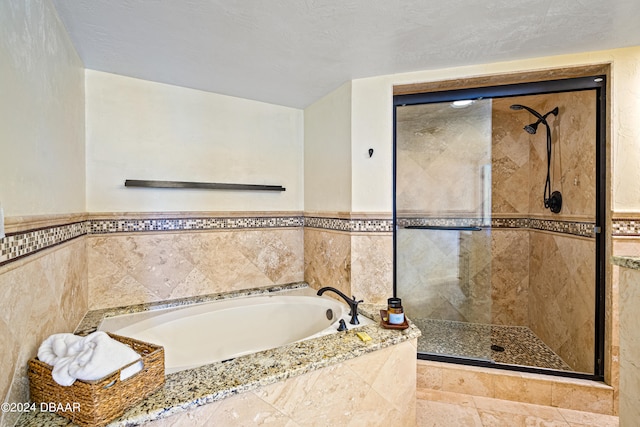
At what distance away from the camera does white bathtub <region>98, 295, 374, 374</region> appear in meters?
1.79

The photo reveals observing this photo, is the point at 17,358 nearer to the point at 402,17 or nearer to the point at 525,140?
the point at 402,17

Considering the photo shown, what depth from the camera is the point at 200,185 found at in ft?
7.02

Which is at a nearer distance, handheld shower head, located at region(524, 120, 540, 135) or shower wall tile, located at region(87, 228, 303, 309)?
shower wall tile, located at region(87, 228, 303, 309)

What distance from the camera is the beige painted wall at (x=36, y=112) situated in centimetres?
90

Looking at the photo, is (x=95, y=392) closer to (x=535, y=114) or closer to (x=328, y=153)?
(x=328, y=153)

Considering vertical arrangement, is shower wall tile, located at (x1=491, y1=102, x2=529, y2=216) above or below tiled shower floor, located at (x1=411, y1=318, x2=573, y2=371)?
above

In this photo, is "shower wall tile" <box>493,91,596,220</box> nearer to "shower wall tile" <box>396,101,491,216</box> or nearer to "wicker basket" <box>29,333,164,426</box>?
"shower wall tile" <box>396,101,491,216</box>

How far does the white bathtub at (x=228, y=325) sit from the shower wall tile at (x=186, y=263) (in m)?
0.19

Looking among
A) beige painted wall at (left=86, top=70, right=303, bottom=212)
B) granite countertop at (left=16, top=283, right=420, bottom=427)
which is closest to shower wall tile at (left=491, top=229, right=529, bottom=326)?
granite countertop at (left=16, top=283, right=420, bottom=427)

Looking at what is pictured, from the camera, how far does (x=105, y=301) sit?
193 cm

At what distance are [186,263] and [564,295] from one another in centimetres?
284

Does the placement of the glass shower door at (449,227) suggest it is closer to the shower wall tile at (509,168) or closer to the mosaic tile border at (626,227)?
the shower wall tile at (509,168)

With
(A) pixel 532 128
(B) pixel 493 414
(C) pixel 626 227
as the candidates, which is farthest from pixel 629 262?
(A) pixel 532 128

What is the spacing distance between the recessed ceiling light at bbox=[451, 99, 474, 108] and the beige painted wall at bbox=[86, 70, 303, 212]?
126 centimetres
